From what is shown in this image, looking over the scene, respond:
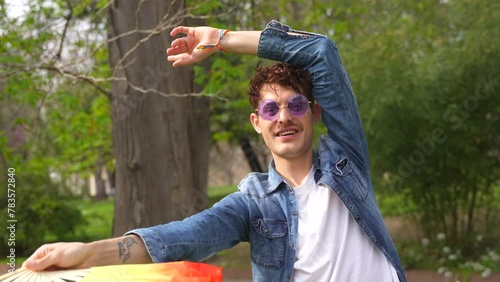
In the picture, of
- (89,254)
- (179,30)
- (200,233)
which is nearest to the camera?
(89,254)

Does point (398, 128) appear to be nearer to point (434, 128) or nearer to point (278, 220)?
point (434, 128)

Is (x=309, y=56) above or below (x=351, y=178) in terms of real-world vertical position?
above

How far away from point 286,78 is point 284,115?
153 mm

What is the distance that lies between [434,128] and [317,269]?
6.56 metres

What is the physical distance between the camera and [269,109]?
2771 mm

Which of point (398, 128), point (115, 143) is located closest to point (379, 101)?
point (398, 128)

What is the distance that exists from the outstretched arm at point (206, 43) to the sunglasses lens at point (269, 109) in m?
0.20

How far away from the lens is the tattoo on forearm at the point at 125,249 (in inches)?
90.7

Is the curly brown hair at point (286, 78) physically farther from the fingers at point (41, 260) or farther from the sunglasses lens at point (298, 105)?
the fingers at point (41, 260)

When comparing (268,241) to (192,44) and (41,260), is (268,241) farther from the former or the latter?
(41,260)

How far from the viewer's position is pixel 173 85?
22.7ft

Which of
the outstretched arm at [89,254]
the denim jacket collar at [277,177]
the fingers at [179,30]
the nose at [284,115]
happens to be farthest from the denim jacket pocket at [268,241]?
the fingers at [179,30]

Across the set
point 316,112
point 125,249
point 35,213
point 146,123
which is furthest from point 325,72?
point 35,213

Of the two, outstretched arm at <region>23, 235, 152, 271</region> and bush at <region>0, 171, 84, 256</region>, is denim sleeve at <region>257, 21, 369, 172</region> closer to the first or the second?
outstretched arm at <region>23, 235, 152, 271</region>
